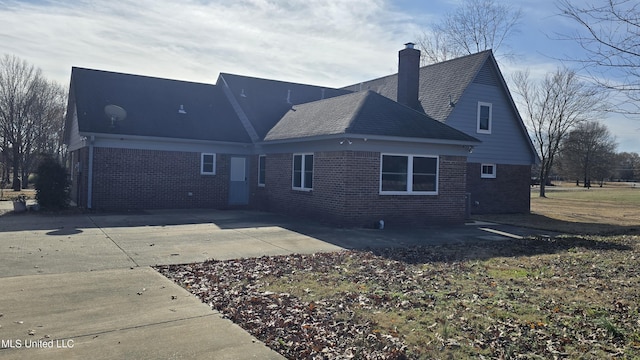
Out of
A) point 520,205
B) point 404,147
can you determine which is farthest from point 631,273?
point 520,205

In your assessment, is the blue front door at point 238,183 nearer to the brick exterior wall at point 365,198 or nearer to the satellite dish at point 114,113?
the brick exterior wall at point 365,198

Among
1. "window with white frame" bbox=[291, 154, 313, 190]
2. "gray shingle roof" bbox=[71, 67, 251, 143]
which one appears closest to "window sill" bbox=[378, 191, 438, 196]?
"window with white frame" bbox=[291, 154, 313, 190]

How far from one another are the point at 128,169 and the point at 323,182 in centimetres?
837

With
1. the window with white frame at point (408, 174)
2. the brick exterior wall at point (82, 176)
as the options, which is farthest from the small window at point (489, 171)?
the brick exterior wall at point (82, 176)

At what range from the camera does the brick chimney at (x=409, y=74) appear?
805 inches

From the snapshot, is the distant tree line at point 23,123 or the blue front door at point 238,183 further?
the distant tree line at point 23,123

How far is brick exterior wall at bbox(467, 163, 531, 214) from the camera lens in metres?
22.0

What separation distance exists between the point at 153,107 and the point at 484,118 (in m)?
15.2

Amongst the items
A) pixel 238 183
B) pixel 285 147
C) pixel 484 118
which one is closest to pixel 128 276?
pixel 285 147

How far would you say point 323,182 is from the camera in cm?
1569

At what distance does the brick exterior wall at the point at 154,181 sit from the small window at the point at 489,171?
39.8 ft

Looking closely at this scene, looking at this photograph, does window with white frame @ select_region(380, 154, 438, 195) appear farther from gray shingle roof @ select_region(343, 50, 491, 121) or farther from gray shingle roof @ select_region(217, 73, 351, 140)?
gray shingle roof @ select_region(217, 73, 351, 140)

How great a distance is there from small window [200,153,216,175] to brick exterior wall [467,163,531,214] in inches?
458

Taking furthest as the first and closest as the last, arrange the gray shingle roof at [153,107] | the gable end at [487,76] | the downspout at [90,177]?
the gable end at [487,76], the gray shingle roof at [153,107], the downspout at [90,177]
